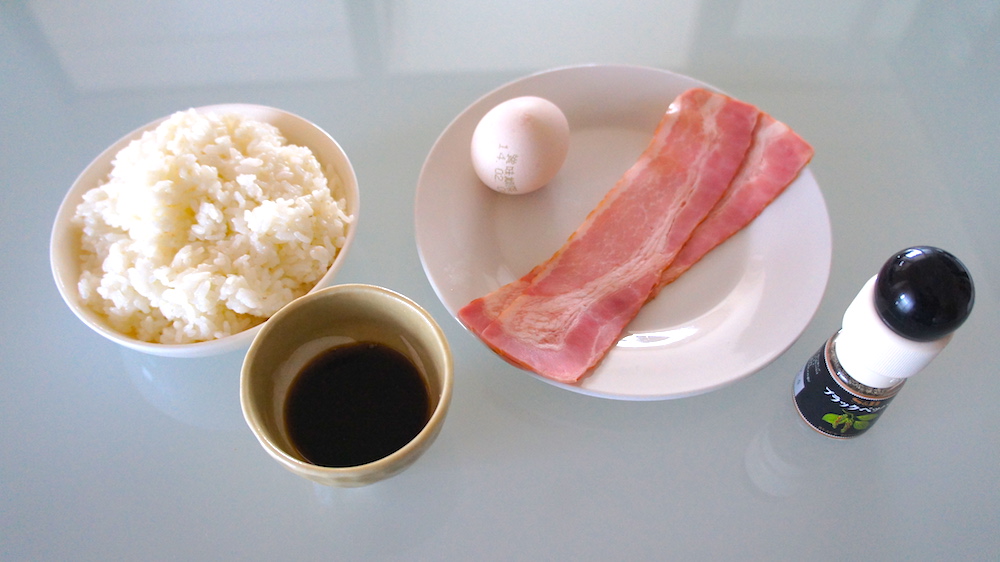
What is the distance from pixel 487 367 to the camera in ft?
3.16

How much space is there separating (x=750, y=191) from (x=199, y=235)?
0.93 metres

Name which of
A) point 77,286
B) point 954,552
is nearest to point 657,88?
point 954,552

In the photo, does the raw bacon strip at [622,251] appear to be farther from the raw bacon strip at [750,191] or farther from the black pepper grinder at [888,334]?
the black pepper grinder at [888,334]

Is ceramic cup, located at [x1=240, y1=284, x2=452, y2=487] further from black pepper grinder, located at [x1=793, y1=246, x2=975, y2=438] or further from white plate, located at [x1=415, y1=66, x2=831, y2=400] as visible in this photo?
black pepper grinder, located at [x1=793, y1=246, x2=975, y2=438]

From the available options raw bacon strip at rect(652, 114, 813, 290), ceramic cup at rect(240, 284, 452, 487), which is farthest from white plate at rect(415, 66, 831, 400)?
ceramic cup at rect(240, 284, 452, 487)

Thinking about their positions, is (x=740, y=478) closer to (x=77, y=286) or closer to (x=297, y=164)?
(x=297, y=164)

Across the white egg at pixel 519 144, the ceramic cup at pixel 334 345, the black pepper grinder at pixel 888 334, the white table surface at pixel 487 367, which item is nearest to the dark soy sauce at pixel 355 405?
the ceramic cup at pixel 334 345

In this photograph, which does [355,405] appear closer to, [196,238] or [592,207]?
[196,238]

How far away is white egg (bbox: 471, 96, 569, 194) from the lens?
39.6 inches

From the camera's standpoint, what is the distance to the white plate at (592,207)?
858 mm

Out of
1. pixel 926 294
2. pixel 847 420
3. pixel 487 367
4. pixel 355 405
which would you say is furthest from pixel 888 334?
pixel 355 405

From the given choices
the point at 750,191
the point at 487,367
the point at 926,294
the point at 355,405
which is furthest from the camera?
the point at 750,191

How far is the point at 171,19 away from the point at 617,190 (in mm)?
1161

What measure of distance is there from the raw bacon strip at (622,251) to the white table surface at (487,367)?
106 millimetres
